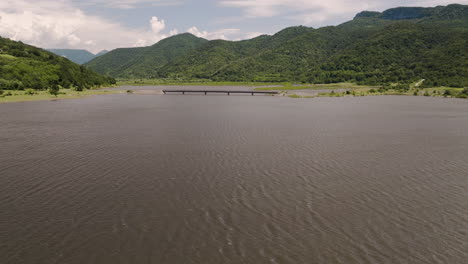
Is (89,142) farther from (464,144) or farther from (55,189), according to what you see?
(464,144)

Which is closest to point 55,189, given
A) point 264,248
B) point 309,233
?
point 264,248

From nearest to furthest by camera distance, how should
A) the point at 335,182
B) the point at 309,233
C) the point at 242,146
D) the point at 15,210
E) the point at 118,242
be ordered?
the point at 118,242 → the point at 309,233 → the point at 15,210 → the point at 335,182 → the point at 242,146

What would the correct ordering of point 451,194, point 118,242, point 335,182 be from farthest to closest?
point 335,182 → point 451,194 → point 118,242

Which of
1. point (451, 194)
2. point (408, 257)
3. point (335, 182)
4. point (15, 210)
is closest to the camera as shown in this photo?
point (408, 257)

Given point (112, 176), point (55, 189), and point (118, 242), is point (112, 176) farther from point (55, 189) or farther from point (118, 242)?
point (118, 242)

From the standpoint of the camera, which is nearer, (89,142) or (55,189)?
(55,189)

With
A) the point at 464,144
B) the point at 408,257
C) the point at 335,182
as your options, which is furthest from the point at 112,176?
the point at 464,144
